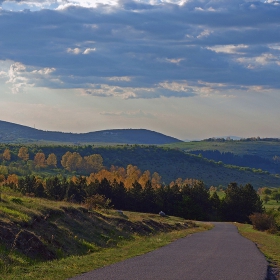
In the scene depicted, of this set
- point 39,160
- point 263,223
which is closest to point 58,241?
point 263,223

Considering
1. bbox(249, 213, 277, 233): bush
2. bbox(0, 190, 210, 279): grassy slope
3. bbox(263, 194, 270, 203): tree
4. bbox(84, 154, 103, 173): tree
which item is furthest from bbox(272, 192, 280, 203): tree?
bbox(0, 190, 210, 279): grassy slope

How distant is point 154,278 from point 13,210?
9634 millimetres

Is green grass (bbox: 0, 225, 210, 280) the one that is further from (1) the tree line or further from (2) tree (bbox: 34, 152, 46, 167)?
(2) tree (bbox: 34, 152, 46, 167)

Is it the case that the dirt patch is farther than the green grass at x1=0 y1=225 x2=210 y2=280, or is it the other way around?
the dirt patch

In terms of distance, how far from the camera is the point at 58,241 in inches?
773

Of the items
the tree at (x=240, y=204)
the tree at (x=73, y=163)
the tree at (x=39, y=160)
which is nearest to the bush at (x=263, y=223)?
the tree at (x=240, y=204)

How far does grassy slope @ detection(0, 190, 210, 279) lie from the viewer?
14.9 metres

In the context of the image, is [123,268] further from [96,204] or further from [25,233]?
[96,204]

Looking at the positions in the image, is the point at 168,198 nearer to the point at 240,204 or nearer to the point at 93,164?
the point at 240,204

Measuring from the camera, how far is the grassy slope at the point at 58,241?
1485cm

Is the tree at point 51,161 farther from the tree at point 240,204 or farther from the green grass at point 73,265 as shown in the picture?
the green grass at point 73,265

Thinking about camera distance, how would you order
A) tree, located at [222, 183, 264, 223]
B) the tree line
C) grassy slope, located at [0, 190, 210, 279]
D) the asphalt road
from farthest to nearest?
tree, located at [222, 183, 264, 223] < the tree line < grassy slope, located at [0, 190, 210, 279] < the asphalt road

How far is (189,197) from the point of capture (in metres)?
90.2

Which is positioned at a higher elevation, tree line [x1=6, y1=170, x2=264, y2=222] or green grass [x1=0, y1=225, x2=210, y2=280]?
green grass [x1=0, y1=225, x2=210, y2=280]
